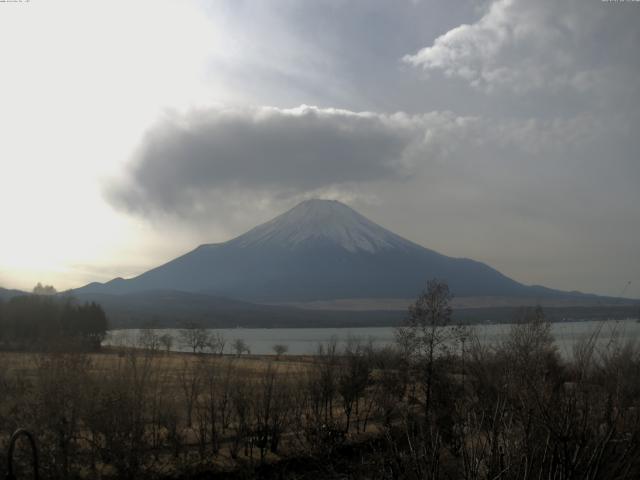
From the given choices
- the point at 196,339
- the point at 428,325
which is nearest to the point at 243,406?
the point at 428,325

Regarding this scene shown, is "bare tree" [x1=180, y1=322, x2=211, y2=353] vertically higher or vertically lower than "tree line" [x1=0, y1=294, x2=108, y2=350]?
lower

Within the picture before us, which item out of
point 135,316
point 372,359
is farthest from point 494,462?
point 135,316

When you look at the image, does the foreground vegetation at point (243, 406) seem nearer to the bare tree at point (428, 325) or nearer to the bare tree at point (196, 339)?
the bare tree at point (428, 325)

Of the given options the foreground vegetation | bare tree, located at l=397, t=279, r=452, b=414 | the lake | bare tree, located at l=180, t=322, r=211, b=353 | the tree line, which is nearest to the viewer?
the lake

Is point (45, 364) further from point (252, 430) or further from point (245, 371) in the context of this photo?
point (245, 371)

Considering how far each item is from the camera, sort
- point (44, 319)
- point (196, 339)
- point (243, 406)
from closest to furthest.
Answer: point (243, 406), point (44, 319), point (196, 339)

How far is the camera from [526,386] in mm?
5980

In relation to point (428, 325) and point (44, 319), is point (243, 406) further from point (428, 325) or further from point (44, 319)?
point (44, 319)

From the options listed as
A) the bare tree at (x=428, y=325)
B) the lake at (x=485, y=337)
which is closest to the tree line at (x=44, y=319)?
the lake at (x=485, y=337)

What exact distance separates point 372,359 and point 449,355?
22.7 ft

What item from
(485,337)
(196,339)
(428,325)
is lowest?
(196,339)

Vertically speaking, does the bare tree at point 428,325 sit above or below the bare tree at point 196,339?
above

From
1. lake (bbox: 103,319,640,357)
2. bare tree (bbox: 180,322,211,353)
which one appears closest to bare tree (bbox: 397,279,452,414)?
lake (bbox: 103,319,640,357)

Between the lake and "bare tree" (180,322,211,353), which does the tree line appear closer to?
the lake
